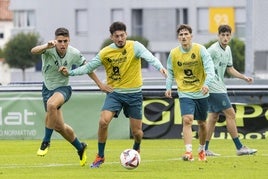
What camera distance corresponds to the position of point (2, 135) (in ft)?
92.7

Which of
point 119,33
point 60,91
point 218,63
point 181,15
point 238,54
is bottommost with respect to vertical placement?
point 238,54

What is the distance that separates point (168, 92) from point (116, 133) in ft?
29.0

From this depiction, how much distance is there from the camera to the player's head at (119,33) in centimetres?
1803

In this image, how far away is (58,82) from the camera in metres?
19.3

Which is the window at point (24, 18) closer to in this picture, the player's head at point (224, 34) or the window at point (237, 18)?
the window at point (237, 18)

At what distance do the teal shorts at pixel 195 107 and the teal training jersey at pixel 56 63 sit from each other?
5.88 feet

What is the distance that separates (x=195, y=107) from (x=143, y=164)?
140 centimetres

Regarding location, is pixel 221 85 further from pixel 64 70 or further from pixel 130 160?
pixel 130 160

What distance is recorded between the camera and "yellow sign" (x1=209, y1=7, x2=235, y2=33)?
298 feet

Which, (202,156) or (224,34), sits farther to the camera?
(224,34)

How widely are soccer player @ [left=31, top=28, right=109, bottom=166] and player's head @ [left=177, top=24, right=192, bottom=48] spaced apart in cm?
153

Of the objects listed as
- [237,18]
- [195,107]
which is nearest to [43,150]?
[195,107]

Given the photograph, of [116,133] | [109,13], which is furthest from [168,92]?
[109,13]

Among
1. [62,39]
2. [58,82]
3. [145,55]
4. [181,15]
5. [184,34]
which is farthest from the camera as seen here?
[181,15]
